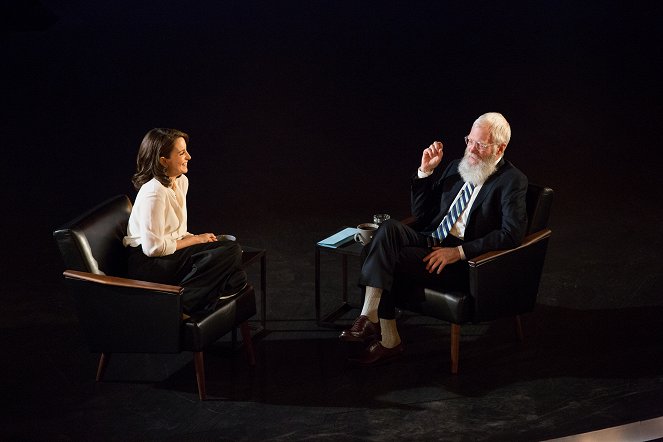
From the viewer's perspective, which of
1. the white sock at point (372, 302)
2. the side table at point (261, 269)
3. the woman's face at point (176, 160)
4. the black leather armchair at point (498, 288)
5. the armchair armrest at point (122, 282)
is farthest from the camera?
the side table at point (261, 269)

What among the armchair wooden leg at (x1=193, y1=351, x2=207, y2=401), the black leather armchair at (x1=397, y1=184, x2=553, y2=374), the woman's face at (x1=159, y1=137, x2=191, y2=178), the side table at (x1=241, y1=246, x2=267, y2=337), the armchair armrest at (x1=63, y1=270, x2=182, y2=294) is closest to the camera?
the armchair armrest at (x1=63, y1=270, x2=182, y2=294)

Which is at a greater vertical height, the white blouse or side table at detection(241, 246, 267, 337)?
the white blouse

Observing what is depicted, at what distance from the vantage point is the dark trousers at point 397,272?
5.06m

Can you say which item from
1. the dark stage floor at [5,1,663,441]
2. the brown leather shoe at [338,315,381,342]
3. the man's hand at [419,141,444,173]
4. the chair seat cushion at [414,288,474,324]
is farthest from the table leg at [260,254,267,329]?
the man's hand at [419,141,444,173]

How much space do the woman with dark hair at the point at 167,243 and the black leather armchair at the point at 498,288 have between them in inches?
38.6

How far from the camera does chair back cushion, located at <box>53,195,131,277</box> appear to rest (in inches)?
184

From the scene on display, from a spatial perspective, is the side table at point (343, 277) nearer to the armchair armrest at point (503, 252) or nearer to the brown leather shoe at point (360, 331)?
the brown leather shoe at point (360, 331)

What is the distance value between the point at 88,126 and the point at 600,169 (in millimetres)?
4562

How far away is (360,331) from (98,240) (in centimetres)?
140

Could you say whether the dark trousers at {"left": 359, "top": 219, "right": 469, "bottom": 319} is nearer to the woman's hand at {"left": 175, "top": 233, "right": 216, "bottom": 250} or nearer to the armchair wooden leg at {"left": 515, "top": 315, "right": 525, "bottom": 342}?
the armchair wooden leg at {"left": 515, "top": 315, "right": 525, "bottom": 342}

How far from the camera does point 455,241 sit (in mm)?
5293

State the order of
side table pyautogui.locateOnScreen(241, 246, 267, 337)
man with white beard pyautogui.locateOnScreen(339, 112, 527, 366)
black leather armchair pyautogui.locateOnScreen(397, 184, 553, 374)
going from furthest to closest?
side table pyautogui.locateOnScreen(241, 246, 267, 337), man with white beard pyautogui.locateOnScreen(339, 112, 527, 366), black leather armchair pyautogui.locateOnScreen(397, 184, 553, 374)

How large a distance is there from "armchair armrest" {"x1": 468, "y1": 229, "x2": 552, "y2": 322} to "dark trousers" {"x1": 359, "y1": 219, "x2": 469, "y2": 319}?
11 centimetres

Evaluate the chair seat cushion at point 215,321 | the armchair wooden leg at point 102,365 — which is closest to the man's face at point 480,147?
the chair seat cushion at point 215,321
